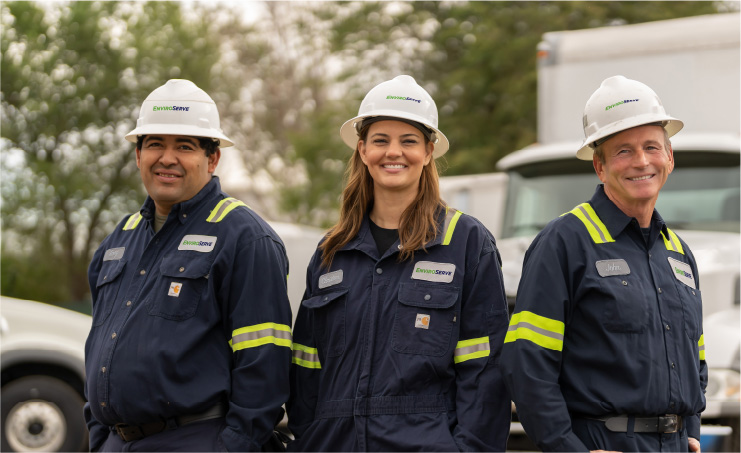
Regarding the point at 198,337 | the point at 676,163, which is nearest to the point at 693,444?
the point at 198,337

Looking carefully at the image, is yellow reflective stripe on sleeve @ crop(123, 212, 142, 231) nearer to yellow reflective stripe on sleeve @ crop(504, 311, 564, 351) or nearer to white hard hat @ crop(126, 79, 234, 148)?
white hard hat @ crop(126, 79, 234, 148)

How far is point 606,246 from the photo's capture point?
3332 millimetres

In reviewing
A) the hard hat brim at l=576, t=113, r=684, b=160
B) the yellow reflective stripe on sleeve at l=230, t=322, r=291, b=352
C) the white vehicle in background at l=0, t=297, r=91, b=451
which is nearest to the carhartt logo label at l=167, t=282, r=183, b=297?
the yellow reflective stripe on sleeve at l=230, t=322, r=291, b=352

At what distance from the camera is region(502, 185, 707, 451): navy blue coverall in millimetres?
3168

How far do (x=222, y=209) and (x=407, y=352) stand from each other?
1.02 metres

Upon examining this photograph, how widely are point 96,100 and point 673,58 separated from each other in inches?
583

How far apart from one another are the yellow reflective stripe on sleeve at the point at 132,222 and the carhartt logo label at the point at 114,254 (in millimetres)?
135

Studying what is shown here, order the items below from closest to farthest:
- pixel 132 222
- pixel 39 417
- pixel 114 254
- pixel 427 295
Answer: pixel 427 295
pixel 114 254
pixel 132 222
pixel 39 417

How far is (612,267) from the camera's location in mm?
3283

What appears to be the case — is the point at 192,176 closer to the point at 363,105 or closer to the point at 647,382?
the point at 363,105

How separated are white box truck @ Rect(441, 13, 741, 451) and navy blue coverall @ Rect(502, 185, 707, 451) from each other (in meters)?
2.58

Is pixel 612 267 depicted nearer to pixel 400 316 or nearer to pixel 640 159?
pixel 640 159

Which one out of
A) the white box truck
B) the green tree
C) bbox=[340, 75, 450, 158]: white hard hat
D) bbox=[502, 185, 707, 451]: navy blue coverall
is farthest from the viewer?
the green tree

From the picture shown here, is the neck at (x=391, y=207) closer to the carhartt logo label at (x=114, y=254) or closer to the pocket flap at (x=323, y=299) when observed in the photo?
the pocket flap at (x=323, y=299)
